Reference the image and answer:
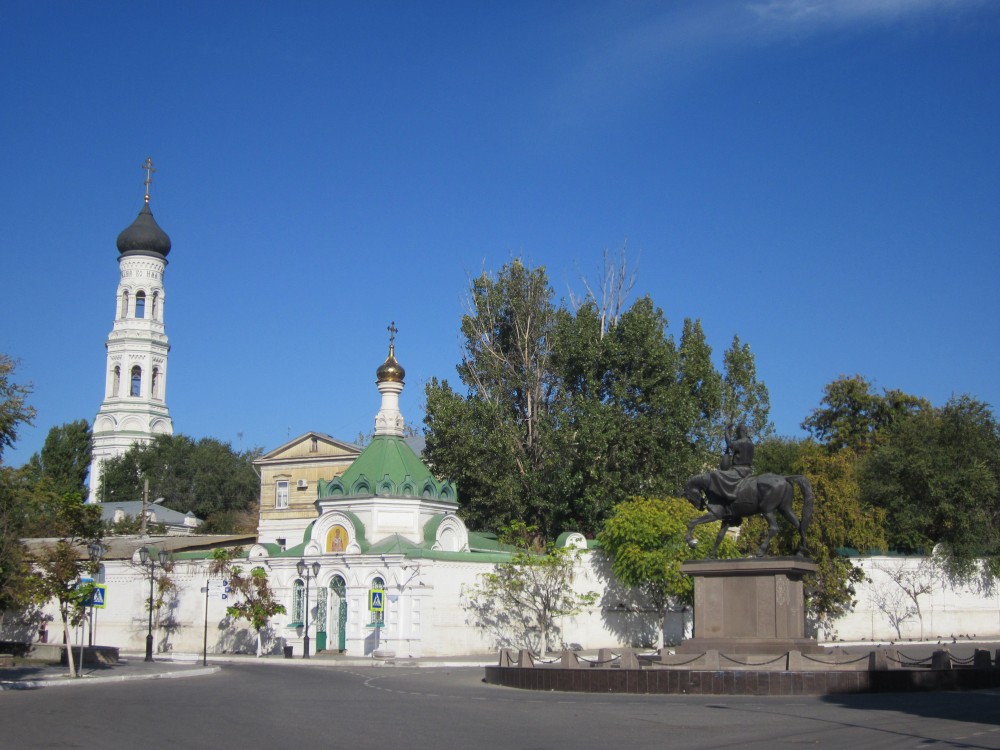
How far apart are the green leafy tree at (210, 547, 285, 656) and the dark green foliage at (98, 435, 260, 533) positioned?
47634mm

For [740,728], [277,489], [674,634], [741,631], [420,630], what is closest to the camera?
[740,728]

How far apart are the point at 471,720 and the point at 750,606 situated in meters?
7.82

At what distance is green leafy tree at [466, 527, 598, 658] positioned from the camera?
119 ft

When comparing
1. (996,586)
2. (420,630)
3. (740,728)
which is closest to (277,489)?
(420,630)

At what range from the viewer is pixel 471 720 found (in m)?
15.3

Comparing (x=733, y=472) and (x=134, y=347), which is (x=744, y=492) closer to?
(x=733, y=472)

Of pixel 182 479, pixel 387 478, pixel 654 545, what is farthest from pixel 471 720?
pixel 182 479

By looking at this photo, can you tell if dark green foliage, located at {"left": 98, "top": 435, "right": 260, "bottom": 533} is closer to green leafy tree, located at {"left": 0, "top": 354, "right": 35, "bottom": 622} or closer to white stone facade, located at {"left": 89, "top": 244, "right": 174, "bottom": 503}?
white stone facade, located at {"left": 89, "top": 244, "right": 174, "bottom": 503}

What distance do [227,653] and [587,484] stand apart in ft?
47.4

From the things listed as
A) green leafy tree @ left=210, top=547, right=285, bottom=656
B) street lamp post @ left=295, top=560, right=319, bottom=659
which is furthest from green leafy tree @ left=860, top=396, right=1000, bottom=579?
green leafy tree @ left=210, top=547, right=285, bottom=656

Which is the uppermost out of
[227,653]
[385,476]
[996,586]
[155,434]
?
[155,434]

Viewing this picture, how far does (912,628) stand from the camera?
140 feet

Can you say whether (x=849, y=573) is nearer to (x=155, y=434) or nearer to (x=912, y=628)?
(x=912, y=628)

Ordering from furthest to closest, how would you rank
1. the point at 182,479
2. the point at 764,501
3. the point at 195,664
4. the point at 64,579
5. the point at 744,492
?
the point at 182,479, the point at 195,664, the point at 64,579, the point at 744,492, the point at 764,501
